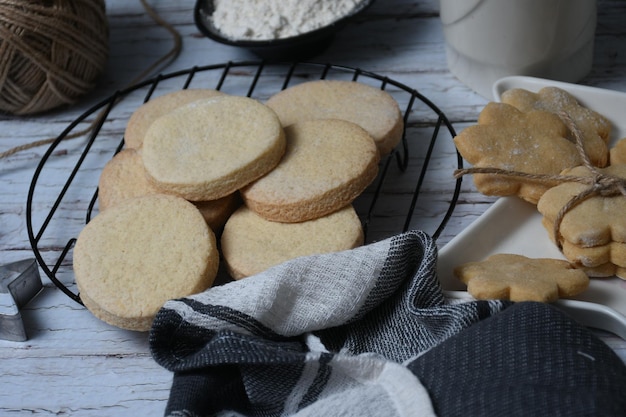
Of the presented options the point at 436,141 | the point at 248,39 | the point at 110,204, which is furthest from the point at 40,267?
the point at 436,141

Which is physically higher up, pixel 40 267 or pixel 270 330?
pixel 270 330

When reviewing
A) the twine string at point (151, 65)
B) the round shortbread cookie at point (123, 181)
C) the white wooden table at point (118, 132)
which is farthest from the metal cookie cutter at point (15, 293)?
the twine string at point (151, 65)

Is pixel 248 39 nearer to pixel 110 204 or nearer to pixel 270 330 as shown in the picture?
pixel 110 204

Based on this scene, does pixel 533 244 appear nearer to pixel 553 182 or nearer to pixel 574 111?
pixel 553 182

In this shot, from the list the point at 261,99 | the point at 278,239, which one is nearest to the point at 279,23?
the point at 261,99

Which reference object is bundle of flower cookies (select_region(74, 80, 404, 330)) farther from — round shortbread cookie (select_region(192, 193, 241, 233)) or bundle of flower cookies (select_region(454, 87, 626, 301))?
bundle of flower cookies (select_region(454, 87, 626, 301))

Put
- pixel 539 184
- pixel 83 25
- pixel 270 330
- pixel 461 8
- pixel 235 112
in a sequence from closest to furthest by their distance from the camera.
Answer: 1. pixel 270 330
2. pixel 539 184
3. pixel 235 112
4. pixel 461 8
5. pixel 83 25

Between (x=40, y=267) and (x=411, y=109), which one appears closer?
(x=40, y=267)
